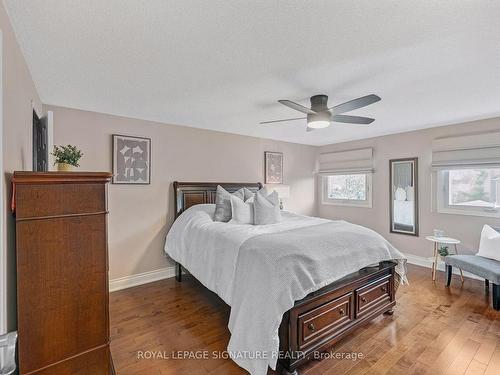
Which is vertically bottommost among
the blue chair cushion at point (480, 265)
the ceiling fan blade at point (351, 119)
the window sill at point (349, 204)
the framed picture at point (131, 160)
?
the blue chair cushion at point (480, 265)

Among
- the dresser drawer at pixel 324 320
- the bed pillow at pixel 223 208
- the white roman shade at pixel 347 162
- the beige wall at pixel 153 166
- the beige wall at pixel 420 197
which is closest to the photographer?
the dresser drawer at pixel 324 320

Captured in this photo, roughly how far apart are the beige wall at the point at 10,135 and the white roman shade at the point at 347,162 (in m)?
4.91

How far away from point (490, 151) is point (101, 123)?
204 inches

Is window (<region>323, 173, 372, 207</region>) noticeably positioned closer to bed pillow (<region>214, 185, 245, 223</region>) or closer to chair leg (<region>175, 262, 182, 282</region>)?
bed pillow (<region>214, 185, 245, 223</region>)

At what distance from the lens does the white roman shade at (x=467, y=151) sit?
3.37 m

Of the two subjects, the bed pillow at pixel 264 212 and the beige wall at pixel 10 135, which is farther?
the bed pillow at pixel 264 212

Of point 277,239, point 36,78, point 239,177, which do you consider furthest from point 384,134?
point 36,78

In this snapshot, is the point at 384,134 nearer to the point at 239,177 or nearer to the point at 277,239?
the point at 239,177

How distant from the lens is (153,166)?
3533 millimetres

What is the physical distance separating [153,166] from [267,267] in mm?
2432

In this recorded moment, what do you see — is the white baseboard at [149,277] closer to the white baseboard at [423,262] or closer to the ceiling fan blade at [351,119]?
the white baseboard at [423,262]

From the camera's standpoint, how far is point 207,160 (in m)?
4.05

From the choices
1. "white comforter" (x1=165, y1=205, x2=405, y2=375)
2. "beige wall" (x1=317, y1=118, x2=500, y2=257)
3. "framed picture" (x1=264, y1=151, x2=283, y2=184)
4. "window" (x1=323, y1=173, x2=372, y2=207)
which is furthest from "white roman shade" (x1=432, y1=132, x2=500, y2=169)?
"framed picture" (x1=264, y1=151, x2=283, y2=184)

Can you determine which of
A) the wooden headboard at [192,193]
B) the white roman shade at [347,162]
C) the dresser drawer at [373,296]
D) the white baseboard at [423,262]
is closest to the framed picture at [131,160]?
the wooden headboard at [192,193]
